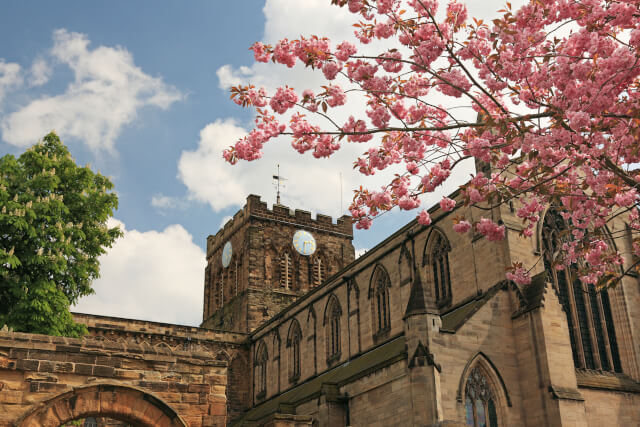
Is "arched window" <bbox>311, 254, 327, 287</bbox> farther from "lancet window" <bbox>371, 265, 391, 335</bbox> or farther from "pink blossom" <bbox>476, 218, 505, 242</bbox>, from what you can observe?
"pink blossom" <bbox>476, 218, 505, 242</bbox>

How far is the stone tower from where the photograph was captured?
162ft

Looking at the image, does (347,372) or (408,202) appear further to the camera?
→ (347,372)

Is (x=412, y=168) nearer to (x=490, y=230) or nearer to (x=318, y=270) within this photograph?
(x=490, y=230)

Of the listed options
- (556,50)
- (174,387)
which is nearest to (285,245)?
(174,387)

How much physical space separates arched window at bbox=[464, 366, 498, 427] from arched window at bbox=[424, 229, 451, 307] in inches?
197

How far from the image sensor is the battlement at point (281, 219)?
169 ft

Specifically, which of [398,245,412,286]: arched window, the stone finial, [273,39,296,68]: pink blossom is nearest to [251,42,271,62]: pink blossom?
[273,39,296,68]: pink blossom

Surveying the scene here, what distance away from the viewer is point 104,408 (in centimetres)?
1275

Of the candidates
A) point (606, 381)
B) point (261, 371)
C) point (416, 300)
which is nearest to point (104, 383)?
point (416, 300)

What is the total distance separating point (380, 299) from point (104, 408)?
19414 millimetres

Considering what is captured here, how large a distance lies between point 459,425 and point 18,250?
14.3 meters

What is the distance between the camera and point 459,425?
61.5 feet

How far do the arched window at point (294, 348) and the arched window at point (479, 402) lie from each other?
673 inches

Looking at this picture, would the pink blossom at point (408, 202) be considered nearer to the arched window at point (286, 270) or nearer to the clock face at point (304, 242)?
the arched window at point (286, 270)
